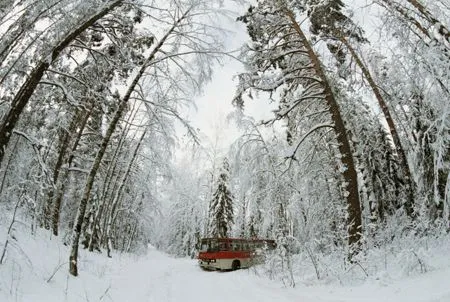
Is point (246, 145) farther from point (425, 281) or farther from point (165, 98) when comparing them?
Result: point (425, 281)

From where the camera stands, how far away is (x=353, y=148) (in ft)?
44.8

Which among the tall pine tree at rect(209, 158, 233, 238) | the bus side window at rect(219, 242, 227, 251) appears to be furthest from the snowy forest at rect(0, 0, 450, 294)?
the tall pine tree at rect(209, 158, 233, 238)

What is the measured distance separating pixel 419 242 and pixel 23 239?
11.3 m

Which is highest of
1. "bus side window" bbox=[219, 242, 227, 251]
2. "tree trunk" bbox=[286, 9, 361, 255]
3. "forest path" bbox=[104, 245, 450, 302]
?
"tree trunk" bbox=[286, 9, 361, 255]

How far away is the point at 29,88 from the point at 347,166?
8.36 m

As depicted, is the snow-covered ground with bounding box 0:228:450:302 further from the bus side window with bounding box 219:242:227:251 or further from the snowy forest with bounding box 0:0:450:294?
the bus side window with bounding box 219:242:227:251

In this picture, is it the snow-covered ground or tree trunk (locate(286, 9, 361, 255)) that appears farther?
tree trunk (locate(286, 9, 361, 255))

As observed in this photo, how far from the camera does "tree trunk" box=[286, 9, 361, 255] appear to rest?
975 centimetres

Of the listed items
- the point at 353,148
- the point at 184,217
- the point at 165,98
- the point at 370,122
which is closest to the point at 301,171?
the point at 353,148

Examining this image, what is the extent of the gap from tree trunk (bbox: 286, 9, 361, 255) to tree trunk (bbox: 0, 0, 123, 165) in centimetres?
625

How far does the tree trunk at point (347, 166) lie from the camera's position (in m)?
9.75

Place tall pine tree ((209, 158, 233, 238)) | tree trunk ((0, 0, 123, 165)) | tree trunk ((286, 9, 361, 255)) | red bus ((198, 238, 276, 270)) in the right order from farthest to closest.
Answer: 1. tall pine tree ((209, 158, 233, 238))
2. red bus ((198, 238, 276, 270))
3. tree trunk ((286, 9, 361, 255))
4. tree trunk ((0, 0, 123, 165))

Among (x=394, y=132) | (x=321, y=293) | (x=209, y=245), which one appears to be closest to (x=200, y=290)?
(x=321, y=293)

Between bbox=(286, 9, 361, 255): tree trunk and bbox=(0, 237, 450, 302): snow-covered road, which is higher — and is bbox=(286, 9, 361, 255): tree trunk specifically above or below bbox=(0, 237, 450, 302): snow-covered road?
above
